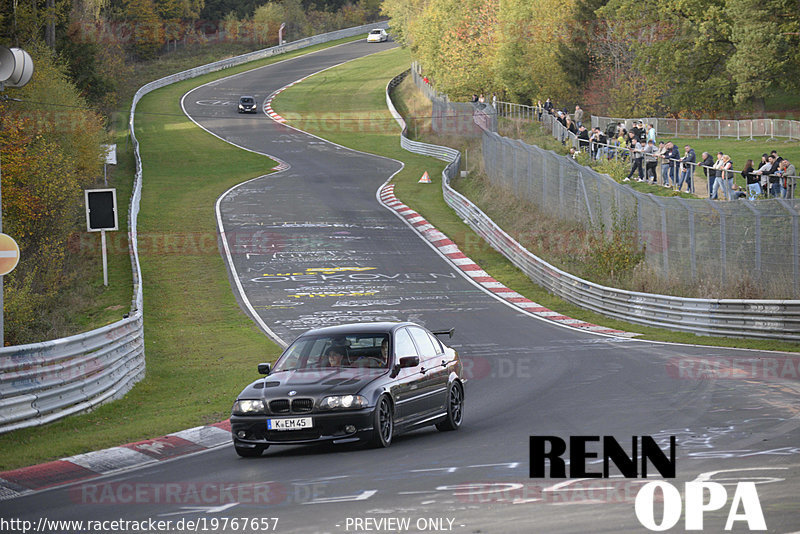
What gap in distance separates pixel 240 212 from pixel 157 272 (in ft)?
35.9

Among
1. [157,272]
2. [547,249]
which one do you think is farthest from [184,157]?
[547,249]

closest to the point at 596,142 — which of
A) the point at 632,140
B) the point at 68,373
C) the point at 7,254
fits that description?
the point at 632,140

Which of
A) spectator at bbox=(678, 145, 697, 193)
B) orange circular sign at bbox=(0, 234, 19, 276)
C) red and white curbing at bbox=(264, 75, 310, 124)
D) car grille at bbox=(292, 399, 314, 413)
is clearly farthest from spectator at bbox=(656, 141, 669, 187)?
red and white curbing at bbox=(264, 75, 310, 124)

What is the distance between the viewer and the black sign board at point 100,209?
1104 inches

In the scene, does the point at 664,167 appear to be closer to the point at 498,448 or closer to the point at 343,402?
the point at 498,448

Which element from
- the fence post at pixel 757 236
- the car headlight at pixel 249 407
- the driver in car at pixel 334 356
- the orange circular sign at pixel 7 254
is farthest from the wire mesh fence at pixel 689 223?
the orange circular sign at pixel 7 254

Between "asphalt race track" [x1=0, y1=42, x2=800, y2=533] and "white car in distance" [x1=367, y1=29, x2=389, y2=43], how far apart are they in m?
96.4

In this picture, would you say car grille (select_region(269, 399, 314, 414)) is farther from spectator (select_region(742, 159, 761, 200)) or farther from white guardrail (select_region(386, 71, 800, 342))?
spectator (select_region(742, 159, 761, 200))

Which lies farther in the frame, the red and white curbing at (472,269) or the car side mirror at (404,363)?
the red and white curbing at (472,269)

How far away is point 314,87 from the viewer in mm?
92312

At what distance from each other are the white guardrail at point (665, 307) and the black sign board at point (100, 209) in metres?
13.0

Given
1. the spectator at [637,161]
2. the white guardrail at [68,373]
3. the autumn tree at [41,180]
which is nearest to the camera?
the white guardrail at [68,373]

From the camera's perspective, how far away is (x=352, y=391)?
11016 millimetres

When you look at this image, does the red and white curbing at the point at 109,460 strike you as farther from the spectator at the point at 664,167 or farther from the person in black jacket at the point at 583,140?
the person in black jacket at the point at 583,140
